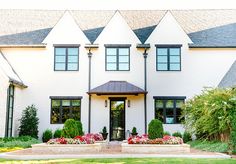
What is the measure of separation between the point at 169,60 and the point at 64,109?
8815mm

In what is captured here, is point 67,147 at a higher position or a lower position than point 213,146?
higher

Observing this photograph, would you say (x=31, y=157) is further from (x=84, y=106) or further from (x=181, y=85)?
(x=181, y=85)

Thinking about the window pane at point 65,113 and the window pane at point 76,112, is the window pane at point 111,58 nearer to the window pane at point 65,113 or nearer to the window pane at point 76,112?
the window pane at point 76,112

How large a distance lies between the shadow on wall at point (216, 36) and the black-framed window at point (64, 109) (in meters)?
10.1

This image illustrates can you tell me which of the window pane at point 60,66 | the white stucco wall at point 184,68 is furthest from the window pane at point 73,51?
the white stucco wall at point 184,68

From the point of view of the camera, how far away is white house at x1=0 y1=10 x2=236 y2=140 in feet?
88.9

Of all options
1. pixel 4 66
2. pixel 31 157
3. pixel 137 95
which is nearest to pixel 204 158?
pixel 31 157

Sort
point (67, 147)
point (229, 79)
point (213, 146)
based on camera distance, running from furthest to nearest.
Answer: point (229, 79), point (213, 146), point (67, 147)

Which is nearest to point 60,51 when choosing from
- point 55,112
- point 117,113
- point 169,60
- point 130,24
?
point 55,112

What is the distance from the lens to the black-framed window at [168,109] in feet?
89.2

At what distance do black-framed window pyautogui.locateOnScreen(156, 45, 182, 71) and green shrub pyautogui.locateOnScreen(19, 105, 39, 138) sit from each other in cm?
990

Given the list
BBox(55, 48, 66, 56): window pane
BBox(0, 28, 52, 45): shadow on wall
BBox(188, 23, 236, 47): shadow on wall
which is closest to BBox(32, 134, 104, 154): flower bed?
BBox(55, 48, 66, 56): window pane

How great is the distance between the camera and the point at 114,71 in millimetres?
27391

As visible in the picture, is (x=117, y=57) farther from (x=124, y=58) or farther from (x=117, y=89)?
(x=117, y=89)
